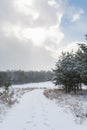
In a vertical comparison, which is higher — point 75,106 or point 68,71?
point 68,71

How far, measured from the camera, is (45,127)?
43.5ft

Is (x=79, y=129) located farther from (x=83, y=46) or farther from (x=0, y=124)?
(x=83, y=46)

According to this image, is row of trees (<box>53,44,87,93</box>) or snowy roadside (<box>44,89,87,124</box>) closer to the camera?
snowy roadside (<box>44,89,87,124</box>)

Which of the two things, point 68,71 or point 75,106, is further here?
point 68,71

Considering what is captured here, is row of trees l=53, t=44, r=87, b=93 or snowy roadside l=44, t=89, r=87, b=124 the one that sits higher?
row of trees l=53, t=44, r=87, b=93

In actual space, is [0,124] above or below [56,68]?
below

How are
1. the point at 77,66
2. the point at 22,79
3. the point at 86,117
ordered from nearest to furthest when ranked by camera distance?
the point at 86,117, the point at 77,66, the point at 22,79

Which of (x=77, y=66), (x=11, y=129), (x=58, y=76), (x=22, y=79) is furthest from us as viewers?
(x=22, y=79)

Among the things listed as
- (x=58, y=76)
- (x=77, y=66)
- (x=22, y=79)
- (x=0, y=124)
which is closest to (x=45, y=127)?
(x=0, y=124)

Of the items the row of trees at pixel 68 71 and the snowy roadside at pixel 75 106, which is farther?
the row of trees at pixel 68 71

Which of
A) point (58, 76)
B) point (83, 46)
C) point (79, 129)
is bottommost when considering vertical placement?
point (79, 129)

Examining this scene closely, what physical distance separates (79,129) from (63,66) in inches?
1364

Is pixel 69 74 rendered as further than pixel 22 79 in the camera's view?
No

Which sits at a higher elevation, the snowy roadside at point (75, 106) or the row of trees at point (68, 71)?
the row of trees at point (68, 71)
